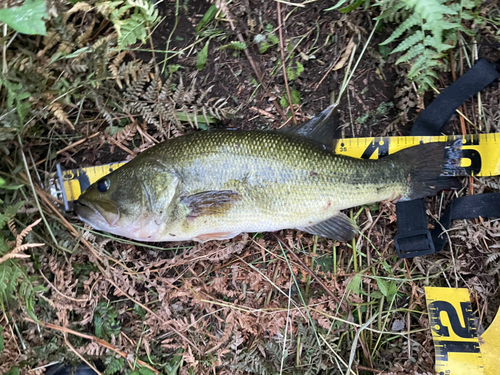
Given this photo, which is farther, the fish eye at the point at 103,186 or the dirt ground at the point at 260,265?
the dirt ground at the point at 260,265

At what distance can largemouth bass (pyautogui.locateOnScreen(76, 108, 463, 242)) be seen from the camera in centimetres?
250

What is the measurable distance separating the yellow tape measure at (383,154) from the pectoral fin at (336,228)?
2.09 feet

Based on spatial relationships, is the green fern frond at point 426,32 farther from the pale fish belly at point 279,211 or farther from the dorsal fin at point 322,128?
the pale fish belly at point 279,211

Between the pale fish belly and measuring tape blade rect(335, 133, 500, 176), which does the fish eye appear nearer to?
the pale fish belly

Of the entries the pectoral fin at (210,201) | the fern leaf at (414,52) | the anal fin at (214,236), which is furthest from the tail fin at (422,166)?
the anal fin at (214,236)

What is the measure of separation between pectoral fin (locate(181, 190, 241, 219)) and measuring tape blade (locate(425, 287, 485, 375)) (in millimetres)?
2009

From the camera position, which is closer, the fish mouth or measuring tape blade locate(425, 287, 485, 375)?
the fish mouth

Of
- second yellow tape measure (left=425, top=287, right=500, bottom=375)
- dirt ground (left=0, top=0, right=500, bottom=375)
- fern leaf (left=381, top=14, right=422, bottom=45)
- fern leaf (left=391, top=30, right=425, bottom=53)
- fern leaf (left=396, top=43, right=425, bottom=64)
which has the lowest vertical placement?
second yellow tape measure (left=425, top=287, right=500, bottom=375)

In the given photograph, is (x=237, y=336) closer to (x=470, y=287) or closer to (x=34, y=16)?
(x=470, y=287)

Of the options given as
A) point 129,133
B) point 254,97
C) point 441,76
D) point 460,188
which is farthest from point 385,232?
point 129,133

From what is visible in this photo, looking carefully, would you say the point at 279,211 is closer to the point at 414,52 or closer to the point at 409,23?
the point at 414,52

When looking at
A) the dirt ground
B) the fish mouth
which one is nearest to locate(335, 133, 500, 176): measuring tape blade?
the dirt ground

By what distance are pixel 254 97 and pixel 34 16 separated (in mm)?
1882

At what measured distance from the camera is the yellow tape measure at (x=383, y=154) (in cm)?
275
